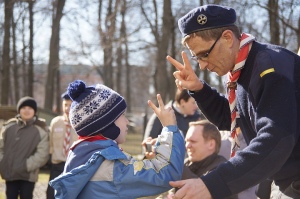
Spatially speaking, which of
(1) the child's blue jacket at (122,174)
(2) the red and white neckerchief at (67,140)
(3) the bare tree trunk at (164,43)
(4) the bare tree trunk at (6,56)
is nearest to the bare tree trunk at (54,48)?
(4) the bare tree trunk at (6,56)

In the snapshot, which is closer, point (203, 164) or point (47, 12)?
point (203, 164)

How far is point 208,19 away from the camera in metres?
2.78

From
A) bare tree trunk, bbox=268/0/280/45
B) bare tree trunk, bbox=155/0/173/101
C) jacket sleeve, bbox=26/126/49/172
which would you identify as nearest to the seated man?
jacket sleeve, bbox=26/126/49/172

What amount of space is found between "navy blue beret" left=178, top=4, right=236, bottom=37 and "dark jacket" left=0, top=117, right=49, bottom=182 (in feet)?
17.0

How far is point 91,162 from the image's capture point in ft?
9.57

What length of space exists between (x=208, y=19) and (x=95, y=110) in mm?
850

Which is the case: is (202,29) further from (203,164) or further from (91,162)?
(203,164)

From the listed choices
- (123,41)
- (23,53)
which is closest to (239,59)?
(123,41)

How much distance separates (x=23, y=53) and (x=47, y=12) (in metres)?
7.95

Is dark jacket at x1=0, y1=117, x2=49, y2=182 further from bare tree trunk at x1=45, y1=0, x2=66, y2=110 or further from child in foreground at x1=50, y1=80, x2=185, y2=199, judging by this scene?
bare tree trunk at x1=45, y1=0, x2=66, y2=110

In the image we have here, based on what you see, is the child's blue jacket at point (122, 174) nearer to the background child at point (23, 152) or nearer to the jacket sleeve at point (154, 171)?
the jacket sleeve at point (154, 171)

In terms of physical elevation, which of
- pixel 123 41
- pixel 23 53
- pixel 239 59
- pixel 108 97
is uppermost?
pixel 239 59

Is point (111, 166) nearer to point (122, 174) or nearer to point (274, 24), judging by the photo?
point (122, 174)

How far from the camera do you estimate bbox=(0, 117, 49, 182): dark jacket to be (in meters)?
7.51
